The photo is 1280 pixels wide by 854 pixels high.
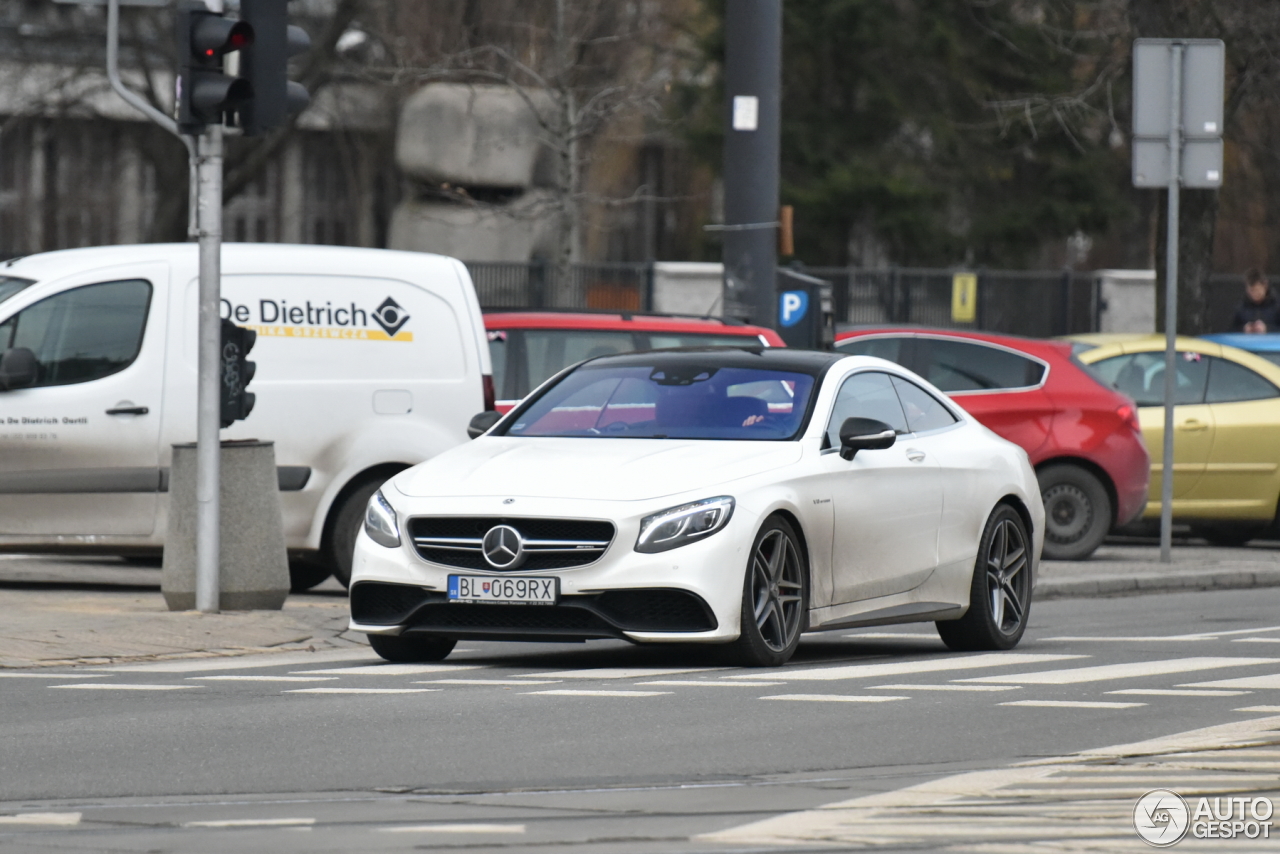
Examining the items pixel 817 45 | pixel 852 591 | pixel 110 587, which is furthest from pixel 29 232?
pixel 852 591

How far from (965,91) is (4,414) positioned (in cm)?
3873

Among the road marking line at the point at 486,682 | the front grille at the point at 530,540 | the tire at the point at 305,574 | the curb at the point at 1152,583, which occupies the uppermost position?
the front grille at the point at 530,540

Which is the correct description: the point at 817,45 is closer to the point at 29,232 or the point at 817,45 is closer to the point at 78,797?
the point at 29,232

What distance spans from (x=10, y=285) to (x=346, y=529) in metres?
2.33

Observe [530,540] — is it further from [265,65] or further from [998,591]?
[265,65]

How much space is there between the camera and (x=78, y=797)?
22.0 ft

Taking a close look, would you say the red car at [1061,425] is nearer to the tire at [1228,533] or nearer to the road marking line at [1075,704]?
the tire at [1228,533]

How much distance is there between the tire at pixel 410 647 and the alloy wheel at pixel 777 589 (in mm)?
1333

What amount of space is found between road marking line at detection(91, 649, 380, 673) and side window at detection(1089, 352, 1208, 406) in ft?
31.3

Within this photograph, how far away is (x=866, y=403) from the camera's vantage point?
1127cm

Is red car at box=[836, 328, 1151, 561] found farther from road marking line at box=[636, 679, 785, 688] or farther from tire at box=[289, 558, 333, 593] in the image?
road marking line at box=[636, 679, 785, 688]

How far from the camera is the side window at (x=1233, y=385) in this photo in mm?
19031

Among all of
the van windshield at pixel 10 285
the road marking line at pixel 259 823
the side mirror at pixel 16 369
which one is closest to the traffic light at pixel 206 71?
the side mirror at pixel 16 369

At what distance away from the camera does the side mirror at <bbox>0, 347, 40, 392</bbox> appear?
531 inches
